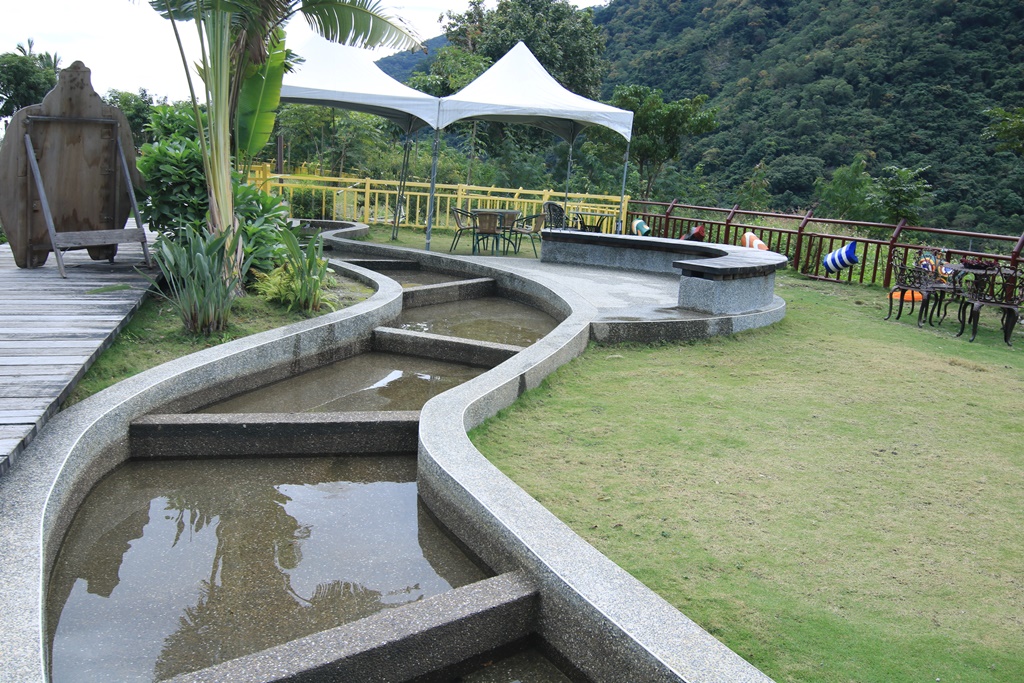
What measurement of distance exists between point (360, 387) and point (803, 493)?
3.16m

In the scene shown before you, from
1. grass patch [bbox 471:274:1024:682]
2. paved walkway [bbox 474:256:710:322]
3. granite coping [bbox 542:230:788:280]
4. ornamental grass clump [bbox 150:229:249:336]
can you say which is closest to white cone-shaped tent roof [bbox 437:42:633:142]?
granite coping [bbox 542:230:788:280]

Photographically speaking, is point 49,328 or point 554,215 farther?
point 554,215

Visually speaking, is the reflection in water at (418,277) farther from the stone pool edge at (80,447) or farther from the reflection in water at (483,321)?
the stone pool edge at (80,447)

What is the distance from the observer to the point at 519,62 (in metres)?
14.2

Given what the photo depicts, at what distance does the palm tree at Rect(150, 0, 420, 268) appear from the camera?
637 centimetres

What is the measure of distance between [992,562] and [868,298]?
832 cm

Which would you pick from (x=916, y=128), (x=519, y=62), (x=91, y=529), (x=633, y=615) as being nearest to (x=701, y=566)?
(x=633, y=615)

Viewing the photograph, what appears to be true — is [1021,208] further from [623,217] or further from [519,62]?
[519,62]

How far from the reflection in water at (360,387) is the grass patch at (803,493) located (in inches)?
35.9

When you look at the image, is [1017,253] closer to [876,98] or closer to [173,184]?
[173,184]

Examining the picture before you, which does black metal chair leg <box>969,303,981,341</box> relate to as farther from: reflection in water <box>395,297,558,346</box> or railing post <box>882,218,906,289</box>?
reflection in water <box>395,297,558,346</box>

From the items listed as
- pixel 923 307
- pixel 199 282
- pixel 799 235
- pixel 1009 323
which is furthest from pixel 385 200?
pixel 1009 323

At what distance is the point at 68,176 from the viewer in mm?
7141

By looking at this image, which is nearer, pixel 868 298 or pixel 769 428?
pixel 769 428
